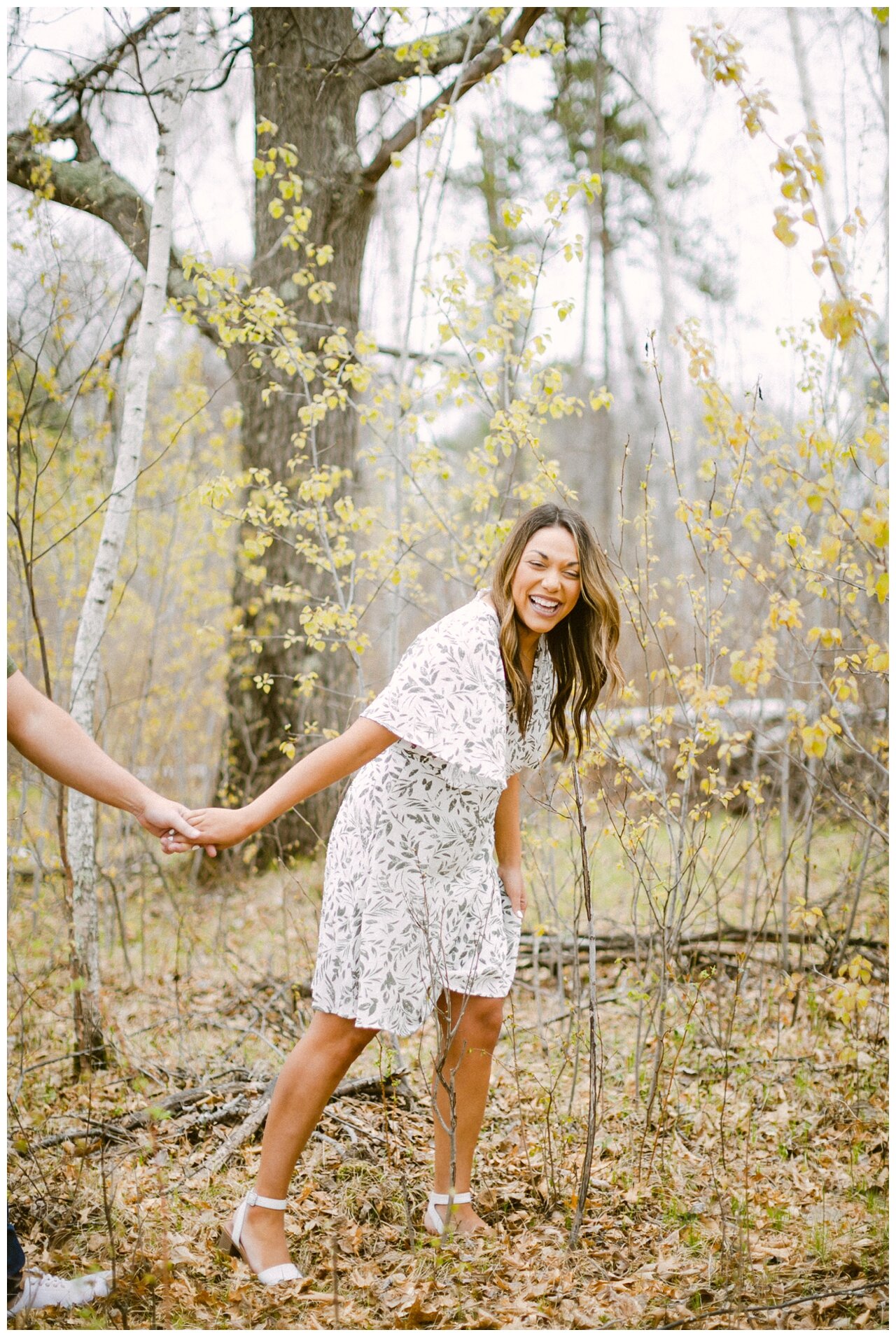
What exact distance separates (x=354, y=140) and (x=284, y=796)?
14.8 feet

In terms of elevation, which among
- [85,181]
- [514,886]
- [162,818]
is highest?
[85,181]

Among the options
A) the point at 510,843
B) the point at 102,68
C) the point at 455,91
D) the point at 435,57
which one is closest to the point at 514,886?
the point at 510,843

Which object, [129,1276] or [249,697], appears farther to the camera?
[249,697]

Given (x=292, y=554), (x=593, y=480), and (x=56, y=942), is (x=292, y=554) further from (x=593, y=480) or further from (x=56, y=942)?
(x=593, y=480)

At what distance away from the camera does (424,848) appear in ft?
7.66

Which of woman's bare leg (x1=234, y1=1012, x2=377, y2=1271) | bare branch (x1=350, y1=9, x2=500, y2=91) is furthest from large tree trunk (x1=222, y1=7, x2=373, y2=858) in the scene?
woman's bare leg (x1=234, y1=1012, x2=377, y2=1271)

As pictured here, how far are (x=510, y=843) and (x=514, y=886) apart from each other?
0.38ft

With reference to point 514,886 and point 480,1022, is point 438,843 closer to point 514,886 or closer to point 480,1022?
point 514,886

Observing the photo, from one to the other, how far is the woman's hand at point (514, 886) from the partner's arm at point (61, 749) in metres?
0.97

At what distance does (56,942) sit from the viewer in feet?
15.4

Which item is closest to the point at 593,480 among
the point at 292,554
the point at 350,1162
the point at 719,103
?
the point at 719,103

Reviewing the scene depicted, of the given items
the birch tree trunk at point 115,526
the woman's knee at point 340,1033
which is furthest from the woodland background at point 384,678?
the woman's knee at point 340,1033

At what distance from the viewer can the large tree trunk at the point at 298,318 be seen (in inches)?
203

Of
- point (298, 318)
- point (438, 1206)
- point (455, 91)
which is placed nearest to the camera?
point (438, 1206)
